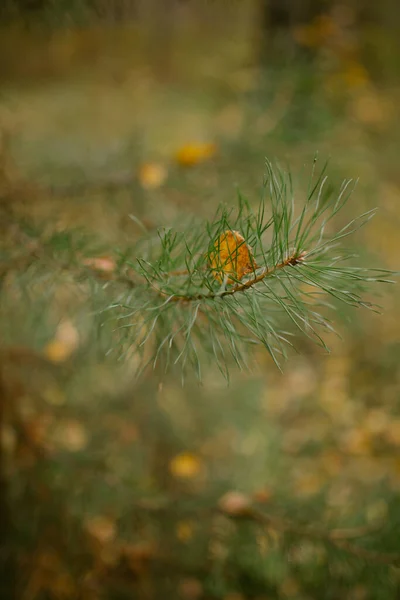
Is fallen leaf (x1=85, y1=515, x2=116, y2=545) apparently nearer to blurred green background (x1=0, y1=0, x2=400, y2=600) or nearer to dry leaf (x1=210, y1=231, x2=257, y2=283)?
blurred green background (x1=0, y1=0, x2=400, y2=600)

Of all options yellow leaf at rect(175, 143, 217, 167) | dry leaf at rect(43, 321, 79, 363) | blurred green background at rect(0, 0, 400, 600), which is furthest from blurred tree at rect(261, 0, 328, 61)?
dry leaf at rect(43, 321, 79, 363)

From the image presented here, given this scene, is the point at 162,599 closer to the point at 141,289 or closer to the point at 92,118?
the point at 141,289

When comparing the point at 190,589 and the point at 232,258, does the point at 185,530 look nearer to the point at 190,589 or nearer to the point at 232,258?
the point at 190,589

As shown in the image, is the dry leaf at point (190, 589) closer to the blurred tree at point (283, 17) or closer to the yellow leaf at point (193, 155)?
the yellow leaf at point (193, 155)

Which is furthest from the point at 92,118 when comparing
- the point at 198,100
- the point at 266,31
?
the point at 266,31

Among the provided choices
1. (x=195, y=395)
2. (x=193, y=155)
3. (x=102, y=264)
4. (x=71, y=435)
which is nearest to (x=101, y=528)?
(x=71, y=435)

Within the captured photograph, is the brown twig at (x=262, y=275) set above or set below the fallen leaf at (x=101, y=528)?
above

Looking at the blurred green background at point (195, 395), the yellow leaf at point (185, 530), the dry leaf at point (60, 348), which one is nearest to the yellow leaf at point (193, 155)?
the blurred green background at point (195, 395)
